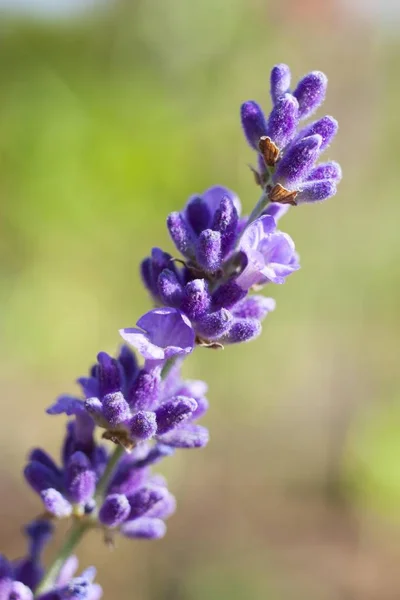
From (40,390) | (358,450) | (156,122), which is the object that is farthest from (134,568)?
(156,122)

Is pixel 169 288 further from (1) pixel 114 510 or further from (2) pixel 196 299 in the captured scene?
(1) pixel 114 510

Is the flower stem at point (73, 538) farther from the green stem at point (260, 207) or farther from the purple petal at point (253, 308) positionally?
the green stem at point (260, 207)

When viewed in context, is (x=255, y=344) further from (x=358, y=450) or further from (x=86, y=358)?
(x=358, y=450)

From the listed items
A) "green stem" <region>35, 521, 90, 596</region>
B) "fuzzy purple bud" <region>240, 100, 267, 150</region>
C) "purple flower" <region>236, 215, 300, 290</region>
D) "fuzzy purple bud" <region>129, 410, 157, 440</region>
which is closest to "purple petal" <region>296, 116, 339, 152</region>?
"fuzzy purple bud" <region>240, 100, 267, 150</region>

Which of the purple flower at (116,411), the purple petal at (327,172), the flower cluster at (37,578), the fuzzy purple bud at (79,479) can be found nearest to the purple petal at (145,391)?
the purple flower at (116,411)

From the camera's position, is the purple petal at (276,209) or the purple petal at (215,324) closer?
the purple petal at (215,324)

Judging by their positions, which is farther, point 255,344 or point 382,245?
point 382,245

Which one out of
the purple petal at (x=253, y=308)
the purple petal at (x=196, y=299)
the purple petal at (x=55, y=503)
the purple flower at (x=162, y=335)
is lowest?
the purple petal at (x=55, y=503)
